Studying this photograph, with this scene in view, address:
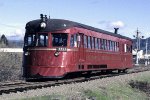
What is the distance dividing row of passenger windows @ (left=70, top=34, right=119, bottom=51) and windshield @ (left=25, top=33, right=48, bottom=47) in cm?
141

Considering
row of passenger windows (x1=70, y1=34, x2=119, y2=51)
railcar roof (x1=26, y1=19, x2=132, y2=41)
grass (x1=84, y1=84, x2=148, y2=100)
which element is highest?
railcar roof (x1=26, y1=19, x2=132, y2=41)

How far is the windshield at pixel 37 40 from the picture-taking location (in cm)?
2228

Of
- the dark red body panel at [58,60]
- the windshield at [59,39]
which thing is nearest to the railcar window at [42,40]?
the dark red body panel at [58,60]

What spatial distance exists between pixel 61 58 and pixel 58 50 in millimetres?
462

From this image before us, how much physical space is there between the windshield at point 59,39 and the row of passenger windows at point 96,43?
18.9 inches

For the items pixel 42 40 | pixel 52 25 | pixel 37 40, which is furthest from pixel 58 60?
pixel 52 25

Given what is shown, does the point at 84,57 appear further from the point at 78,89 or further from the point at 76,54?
the point at 78,89

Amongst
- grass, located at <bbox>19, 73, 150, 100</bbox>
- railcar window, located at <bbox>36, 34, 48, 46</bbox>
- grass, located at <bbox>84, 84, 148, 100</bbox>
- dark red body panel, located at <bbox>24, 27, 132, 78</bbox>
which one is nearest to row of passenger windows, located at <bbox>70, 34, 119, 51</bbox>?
dark red body panel, located at <bbox>24, 27, 132, 78</bbox>

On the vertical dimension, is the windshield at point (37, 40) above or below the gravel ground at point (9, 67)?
above

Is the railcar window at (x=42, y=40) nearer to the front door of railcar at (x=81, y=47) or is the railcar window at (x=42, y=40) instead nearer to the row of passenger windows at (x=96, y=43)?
the row of passenger windows at (x=96, y=43)

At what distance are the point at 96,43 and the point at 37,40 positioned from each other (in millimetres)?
5579

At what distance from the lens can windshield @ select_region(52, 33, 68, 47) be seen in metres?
22.2

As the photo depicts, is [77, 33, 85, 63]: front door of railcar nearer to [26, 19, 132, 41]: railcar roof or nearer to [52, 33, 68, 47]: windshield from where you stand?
[26, 19, 132, 41]: railcar roof

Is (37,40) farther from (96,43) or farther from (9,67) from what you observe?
(9,67)
